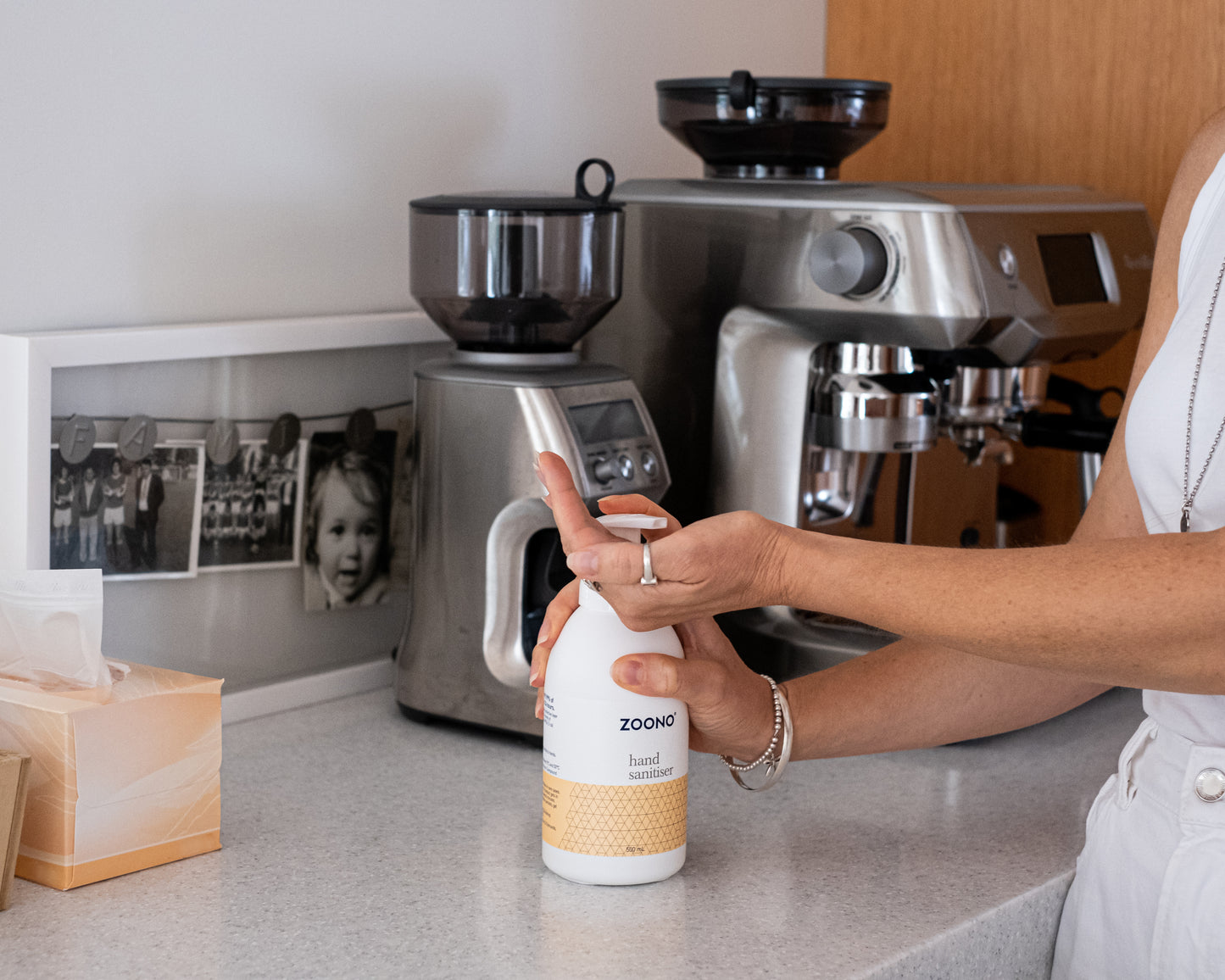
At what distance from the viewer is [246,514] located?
47.3 inches

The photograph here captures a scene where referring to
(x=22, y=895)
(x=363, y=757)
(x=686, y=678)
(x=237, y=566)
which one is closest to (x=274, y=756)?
(x=363, y=757)

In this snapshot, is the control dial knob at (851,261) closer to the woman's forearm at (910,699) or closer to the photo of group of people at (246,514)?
the woman's forearm at (910,699)

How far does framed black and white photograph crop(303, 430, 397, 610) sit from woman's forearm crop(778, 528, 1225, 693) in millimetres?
610

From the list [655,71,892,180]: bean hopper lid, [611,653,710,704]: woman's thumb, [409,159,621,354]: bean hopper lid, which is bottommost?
[611,653,710,704]: woman's thumb

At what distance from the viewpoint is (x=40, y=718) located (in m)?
0.84

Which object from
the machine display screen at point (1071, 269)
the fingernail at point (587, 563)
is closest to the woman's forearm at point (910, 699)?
the fingernail at point (587, 563)

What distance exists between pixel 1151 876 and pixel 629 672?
34 centimetres

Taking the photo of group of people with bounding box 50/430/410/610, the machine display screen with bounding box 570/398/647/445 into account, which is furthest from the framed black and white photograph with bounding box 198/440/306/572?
the machine display screen with bounding box 570/398/647/445

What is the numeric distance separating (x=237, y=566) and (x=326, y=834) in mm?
336

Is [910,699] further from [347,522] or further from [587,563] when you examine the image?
[347,522]

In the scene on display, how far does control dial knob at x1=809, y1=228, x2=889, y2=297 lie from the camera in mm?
1124

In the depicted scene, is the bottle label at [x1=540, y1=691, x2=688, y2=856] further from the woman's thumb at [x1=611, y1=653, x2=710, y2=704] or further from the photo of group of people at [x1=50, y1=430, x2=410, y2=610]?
the photo of group of people at [x1=50, y1=430, x2=410, y2=610]

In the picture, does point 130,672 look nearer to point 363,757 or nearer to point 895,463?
point 363,757

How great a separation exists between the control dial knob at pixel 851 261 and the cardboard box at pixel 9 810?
699 millimetres
